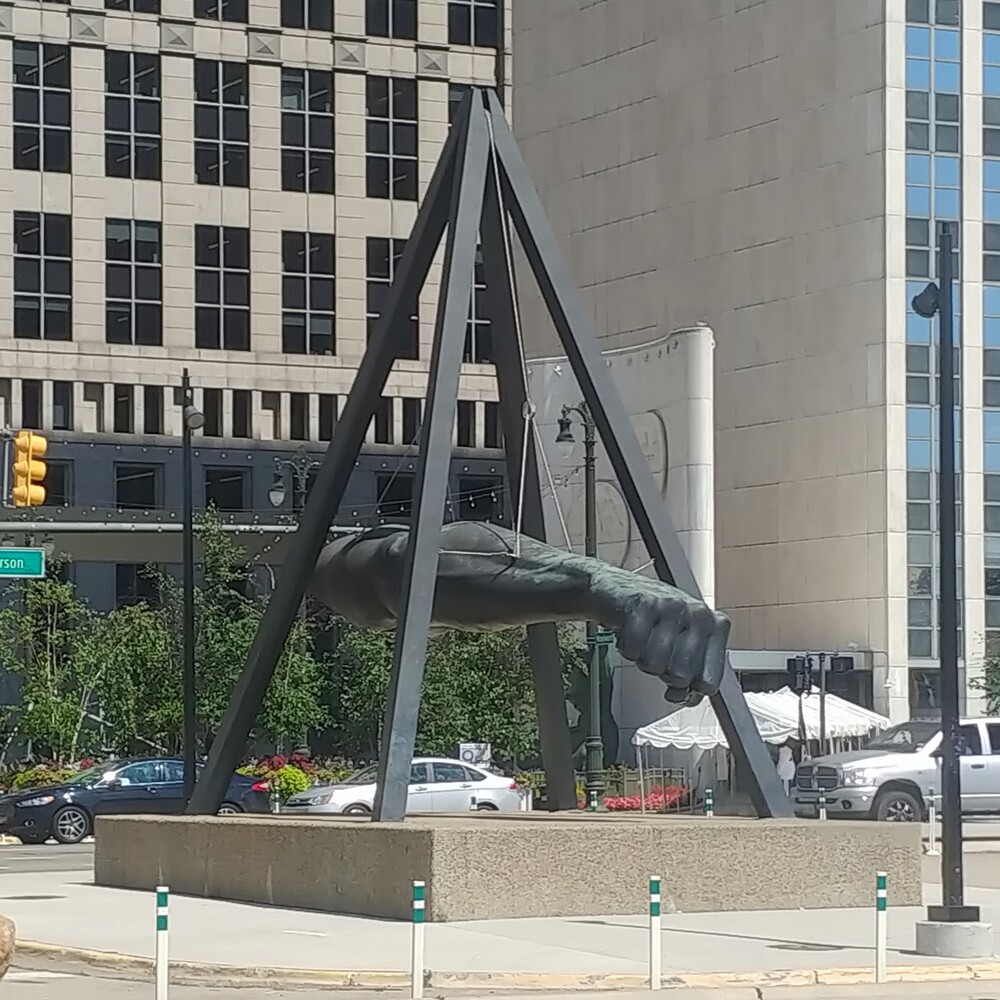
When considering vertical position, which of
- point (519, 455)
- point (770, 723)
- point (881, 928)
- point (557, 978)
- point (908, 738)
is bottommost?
point (770, 723)

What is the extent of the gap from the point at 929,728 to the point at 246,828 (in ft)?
68.5

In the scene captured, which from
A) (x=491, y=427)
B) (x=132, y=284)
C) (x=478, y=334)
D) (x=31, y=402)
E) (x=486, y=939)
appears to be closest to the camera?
(x=486, y=939)

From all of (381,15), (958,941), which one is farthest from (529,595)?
(381,15)

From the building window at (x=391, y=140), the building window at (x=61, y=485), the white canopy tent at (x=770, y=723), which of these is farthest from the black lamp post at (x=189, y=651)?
the building window at (x=391, y=140)

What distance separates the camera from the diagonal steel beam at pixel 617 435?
23672 millimetres

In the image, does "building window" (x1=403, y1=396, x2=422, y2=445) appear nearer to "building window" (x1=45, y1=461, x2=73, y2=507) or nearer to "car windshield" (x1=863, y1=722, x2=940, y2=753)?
"building window" (x1=45, y1=461, x2=73, y2=507)

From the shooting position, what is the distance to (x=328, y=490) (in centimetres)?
2569

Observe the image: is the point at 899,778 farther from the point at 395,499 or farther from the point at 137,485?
the point at 137,485

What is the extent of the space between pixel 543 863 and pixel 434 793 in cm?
1884

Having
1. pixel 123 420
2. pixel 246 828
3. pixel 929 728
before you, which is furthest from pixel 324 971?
pixel 123 420

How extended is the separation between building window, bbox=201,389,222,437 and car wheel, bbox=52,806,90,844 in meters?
31.4

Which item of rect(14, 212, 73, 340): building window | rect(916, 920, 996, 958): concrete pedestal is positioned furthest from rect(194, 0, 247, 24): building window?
rect(916, 920, 996, 958): concrete pedestal

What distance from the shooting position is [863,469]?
64938 mm

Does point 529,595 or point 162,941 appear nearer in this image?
point 162,941
